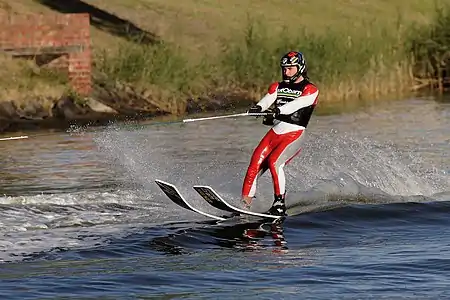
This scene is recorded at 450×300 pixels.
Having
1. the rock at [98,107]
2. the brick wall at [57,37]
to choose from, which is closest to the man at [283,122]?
the rock at [98,107]

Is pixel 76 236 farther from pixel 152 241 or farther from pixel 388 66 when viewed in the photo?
pixel 388 66

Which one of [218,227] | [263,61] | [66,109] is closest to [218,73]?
[263,61]

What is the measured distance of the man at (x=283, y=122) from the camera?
14.0m

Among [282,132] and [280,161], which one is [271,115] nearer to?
[282,132]

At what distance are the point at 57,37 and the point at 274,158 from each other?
1612 centimetres

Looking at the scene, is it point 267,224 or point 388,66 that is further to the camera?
point 388,66

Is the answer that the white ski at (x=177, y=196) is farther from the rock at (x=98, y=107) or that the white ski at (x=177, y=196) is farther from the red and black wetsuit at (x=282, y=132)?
the rock at (x=98, y=107)

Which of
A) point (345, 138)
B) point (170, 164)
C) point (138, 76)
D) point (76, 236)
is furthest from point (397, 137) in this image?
point (76, 236)

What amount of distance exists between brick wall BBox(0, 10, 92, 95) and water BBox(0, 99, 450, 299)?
22.1 ft

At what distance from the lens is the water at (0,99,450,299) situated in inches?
413

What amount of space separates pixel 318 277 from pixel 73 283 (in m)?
1.98

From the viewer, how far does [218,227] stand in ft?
43.6

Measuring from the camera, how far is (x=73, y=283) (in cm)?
1054

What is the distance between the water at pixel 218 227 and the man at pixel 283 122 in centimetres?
45
